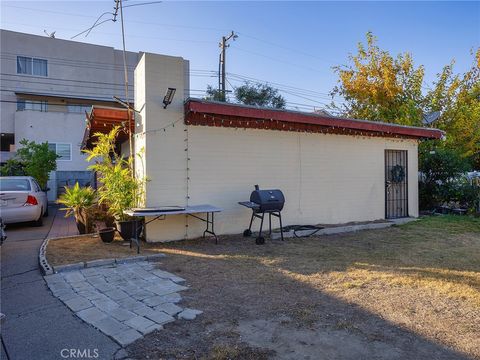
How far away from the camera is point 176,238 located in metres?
7.96

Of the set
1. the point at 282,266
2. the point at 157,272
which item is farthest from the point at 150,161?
the point at 282,266

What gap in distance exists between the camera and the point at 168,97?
750 cm

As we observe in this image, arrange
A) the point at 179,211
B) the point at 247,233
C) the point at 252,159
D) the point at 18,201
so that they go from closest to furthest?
the point at 179,211 → the point at 247,233 → the point at 252,159 → the point at 18,201

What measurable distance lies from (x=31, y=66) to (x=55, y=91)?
217 centimetres

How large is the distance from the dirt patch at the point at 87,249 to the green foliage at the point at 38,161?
36.3 feet

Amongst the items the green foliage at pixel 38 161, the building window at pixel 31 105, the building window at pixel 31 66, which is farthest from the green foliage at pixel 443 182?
the building window at pixel 31 66

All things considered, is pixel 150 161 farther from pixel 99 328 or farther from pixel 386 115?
pixel 386 115

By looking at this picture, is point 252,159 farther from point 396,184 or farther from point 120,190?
point 396,184

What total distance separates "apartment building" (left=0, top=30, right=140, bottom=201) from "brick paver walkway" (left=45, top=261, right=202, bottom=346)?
18586mm

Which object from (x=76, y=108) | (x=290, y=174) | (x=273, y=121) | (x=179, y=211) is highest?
(x=76, y=108)

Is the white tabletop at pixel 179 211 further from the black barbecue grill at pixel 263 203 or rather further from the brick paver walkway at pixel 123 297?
the brick paver walkway at pixel 123 297

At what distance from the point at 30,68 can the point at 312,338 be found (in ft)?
91.2

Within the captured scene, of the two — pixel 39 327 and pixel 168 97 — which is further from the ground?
pixel 168 97

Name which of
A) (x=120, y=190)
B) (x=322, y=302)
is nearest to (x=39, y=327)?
(x=322, y=302)
